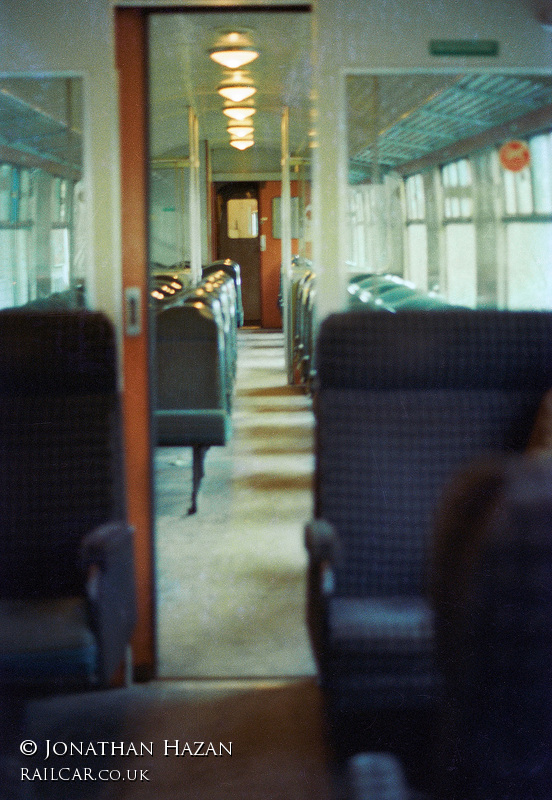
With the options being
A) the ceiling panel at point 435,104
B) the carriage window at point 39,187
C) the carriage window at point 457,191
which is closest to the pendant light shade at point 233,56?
the ceiling panel at point 435,104

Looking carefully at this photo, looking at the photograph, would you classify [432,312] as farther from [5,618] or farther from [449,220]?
[449,220]

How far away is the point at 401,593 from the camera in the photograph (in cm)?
236

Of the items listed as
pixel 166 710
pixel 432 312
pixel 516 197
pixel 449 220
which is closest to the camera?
pixel 432 312

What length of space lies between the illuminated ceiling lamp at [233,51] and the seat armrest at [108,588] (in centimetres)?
518

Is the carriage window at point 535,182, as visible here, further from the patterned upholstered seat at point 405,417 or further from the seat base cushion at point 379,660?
the seat base cushion at point 379,660

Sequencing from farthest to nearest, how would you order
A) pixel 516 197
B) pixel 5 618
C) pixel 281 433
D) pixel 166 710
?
pixel 281 433 < pixel 516 197 < pixel 166 710 < pixel 5 618

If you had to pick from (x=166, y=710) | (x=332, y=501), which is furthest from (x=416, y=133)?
(x=166, y=710)

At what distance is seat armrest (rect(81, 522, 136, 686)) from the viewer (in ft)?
6.91

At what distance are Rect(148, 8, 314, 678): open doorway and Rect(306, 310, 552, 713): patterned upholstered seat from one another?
74 centimetres

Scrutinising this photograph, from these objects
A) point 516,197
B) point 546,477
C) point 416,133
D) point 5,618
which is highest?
point 416,133

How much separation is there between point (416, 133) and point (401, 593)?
12.7ft

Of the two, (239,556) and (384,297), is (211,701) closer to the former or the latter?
(239,556)

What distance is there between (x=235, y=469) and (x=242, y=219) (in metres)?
11.5

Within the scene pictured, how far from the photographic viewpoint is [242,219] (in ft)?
53.9
